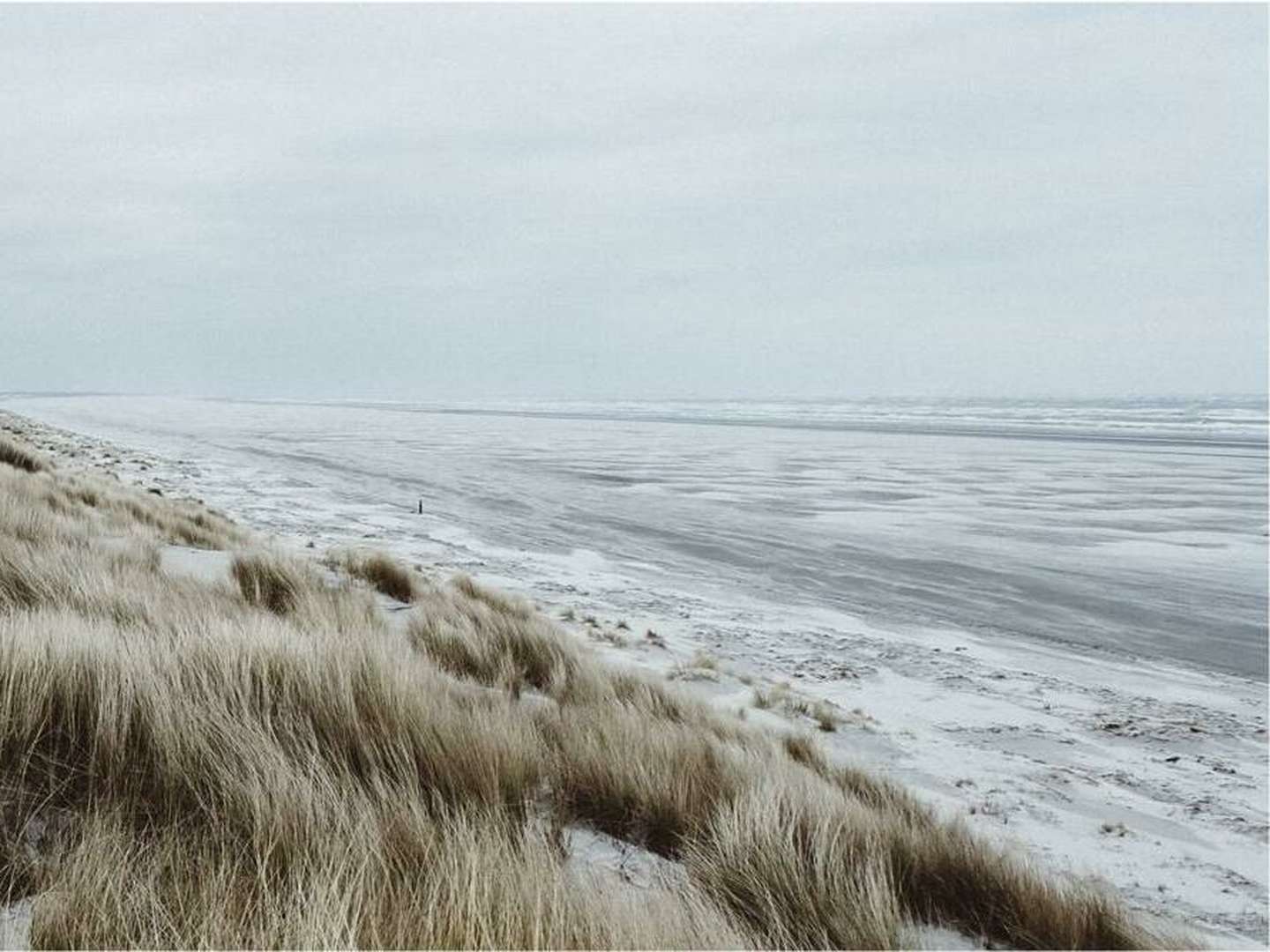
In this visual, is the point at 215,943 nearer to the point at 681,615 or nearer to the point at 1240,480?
the point at 681,615

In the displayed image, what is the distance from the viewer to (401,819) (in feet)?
6.72

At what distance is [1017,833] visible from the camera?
4.10 meters

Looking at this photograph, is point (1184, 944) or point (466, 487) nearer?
point (1184, 944)

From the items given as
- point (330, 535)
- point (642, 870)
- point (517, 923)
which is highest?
point (517, 923)

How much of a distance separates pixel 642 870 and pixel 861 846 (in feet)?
2.25

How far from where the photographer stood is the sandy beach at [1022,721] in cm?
395

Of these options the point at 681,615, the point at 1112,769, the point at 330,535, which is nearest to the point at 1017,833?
the point at 1112,769

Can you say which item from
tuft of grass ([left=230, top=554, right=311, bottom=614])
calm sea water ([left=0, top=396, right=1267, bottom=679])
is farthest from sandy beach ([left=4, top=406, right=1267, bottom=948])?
tuft of grass ([left=230, top=554, right=311, bottom=614])

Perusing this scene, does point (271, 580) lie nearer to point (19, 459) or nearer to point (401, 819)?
point (401, 819)

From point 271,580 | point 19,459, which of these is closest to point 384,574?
point 271,580

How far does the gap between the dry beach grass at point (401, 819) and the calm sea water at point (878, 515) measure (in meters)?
7.14

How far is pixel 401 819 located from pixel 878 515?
1543 cm

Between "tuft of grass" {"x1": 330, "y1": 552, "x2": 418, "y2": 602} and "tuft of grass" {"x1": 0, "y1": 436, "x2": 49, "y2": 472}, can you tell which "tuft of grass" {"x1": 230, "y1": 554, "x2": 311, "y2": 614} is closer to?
"tuft of grass" {"x1": 330, "y1": 552, "x2": 418, "y2": 602}

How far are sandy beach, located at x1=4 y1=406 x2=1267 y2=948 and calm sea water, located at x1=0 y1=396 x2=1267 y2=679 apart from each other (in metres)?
1.08
